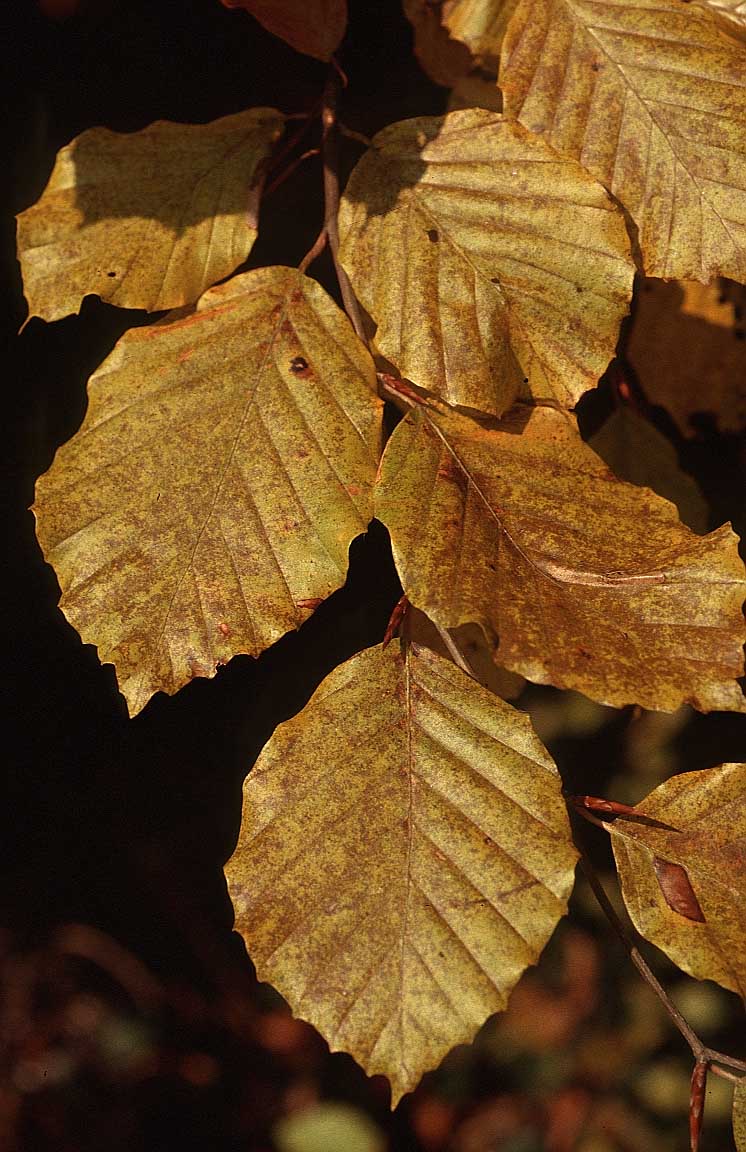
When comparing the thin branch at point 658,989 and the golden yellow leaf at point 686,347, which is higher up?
the golden yellow leaf at point 686,347

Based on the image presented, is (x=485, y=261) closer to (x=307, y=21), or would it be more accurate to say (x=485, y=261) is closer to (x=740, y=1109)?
(x=307, y=21)

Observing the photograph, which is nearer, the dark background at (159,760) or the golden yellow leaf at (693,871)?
the golden yellow leaf at (693,871)

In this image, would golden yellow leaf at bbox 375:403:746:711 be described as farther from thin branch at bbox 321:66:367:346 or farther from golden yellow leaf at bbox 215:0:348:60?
golden yellow leaf at bbox 215:0:348:60

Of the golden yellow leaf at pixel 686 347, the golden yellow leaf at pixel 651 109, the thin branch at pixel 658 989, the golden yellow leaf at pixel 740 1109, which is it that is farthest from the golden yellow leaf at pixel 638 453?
the golden yellow leaf at pixel 740 1109

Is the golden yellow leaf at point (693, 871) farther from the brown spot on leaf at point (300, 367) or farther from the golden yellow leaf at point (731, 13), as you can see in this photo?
the golden yellow leaf at point (731, 13)

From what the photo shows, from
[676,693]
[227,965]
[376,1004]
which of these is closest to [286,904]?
[376,1004]

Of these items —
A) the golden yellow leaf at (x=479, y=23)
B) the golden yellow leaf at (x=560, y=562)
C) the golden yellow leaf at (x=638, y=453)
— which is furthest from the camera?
the golden yellow leaf at (x=638, y=453)
